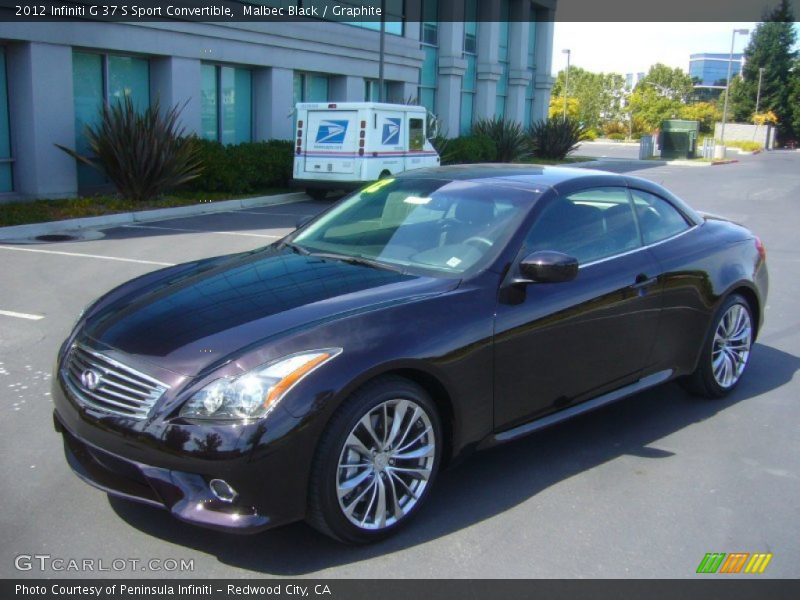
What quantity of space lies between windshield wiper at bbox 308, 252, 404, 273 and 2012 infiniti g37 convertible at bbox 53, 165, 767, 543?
0.02 meters

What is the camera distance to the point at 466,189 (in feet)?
15.6

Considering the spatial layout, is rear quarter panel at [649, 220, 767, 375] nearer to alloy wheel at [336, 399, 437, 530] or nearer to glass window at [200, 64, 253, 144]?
alloy wheel at [336, 399, 437, 530]

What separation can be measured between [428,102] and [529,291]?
28561mm

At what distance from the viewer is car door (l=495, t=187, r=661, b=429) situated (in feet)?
13.3

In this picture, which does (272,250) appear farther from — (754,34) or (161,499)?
(754,34)

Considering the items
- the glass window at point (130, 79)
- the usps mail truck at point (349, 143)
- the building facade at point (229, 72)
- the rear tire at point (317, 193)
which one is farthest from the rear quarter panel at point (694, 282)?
the glass window at point (130, 79)

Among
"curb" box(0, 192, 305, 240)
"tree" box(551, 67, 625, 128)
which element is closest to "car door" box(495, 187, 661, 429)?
"curb" box(0, 192, 305, 240)

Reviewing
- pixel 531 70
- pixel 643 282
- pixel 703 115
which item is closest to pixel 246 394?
pixel 643 282

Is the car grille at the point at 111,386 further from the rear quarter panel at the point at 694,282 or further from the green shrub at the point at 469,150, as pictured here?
the green shrub at the point at 469,150

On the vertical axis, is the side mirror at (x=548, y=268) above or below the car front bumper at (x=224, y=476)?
above

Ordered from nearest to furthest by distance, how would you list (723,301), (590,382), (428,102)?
(590,382) → (723,301) → (428,102)

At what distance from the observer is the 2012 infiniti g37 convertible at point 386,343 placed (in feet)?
10.4

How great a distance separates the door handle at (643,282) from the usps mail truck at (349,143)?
13.4 m

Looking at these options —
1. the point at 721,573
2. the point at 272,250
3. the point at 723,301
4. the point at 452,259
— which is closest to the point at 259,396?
the point at 452,259
